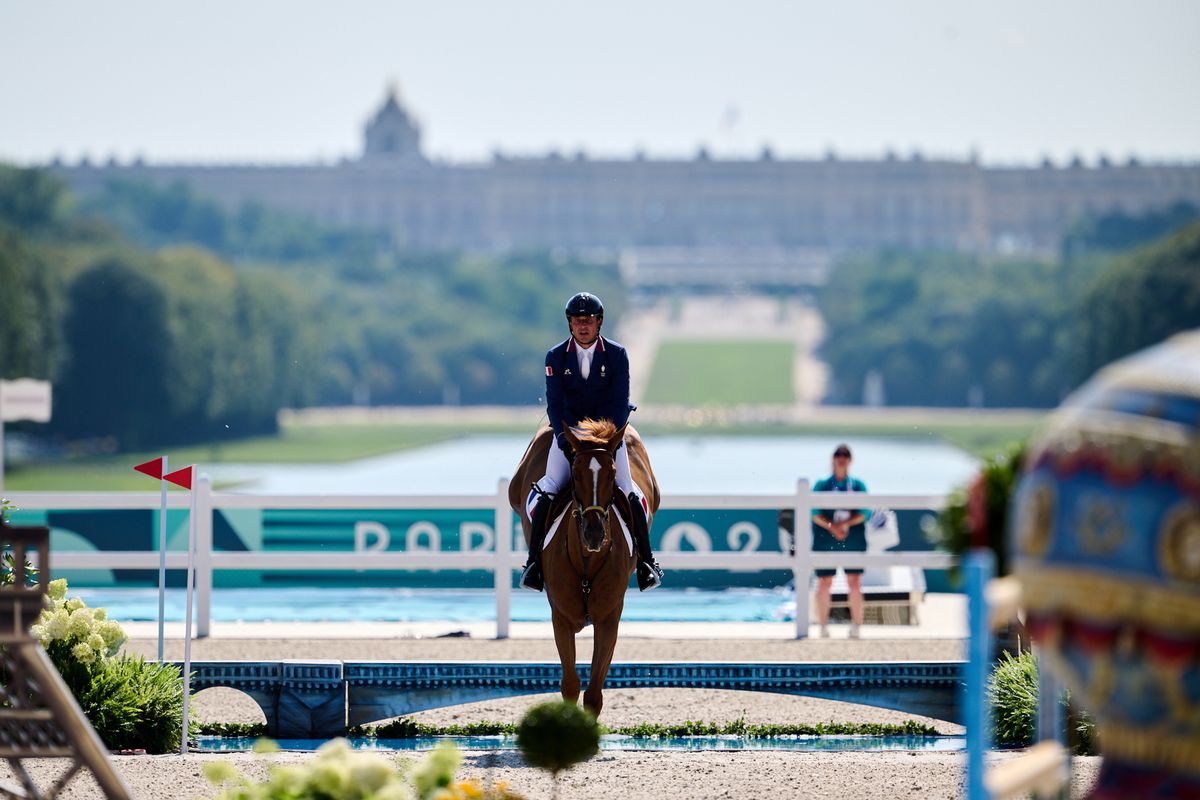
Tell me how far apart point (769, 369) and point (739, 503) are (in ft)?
314

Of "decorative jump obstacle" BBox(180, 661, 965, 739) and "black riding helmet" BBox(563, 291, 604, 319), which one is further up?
"black riding helmet" BBox(563, 291, 604, 319)

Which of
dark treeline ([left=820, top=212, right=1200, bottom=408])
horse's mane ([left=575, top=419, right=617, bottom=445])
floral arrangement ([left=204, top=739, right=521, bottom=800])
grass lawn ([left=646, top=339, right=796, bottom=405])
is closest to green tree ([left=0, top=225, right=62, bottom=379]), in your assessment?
dark treeline ([left=820, top=212, right=1200, bottom=408])

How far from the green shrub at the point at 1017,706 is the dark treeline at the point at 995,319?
182 ft

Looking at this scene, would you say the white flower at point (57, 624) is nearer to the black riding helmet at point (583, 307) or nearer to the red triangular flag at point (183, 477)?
the red triangular flag at point (183, 477)

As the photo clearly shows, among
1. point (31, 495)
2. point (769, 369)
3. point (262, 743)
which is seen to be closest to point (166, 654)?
point (31, 495)

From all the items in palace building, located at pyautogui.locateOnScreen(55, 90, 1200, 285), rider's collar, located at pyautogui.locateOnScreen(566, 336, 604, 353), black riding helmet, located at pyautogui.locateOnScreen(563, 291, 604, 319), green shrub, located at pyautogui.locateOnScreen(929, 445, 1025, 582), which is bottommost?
green shrub, located at pyautogui.locateOnScreen(929, 445, 1025, 582)

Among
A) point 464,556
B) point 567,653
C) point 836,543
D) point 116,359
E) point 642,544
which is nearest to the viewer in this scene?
point 567,653

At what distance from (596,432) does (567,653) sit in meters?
1.14

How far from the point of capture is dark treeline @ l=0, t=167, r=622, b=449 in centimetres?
6212

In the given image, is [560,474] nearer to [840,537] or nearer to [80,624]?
[80,624]

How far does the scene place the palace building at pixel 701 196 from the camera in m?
183

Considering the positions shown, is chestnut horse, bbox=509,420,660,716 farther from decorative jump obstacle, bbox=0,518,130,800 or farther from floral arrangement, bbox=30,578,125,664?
decorative jump obstacle, bbox=0,518,130,800

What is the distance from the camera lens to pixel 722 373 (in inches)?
4382

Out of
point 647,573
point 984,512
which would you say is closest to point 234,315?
point 647,573
